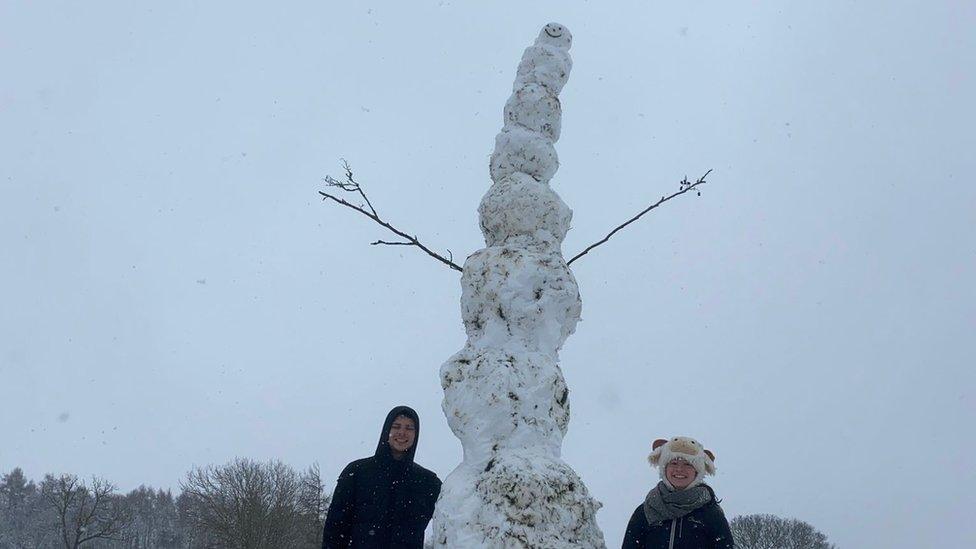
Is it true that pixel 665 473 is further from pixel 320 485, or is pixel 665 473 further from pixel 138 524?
pixel 138 524

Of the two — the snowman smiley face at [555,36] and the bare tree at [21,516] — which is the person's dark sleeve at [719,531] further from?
the bare tree at [21,516]

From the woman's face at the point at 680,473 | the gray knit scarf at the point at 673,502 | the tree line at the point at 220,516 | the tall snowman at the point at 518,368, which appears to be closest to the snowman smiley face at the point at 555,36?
the tall snowman at the point at 518,368

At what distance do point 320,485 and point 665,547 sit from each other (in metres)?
34.9

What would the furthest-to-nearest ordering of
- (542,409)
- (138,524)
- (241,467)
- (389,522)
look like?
(138,524)
(241,467)
(389,522)
(542,409)

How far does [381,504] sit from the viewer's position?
363cm

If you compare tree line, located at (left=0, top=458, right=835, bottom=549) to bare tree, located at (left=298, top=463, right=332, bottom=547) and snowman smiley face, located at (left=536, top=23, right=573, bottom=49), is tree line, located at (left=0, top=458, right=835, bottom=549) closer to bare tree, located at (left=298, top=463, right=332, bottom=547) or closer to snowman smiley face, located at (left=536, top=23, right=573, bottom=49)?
bare tree, located at (left=298, top=463, right=332, bottom=547)

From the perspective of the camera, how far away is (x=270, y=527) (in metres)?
26.1

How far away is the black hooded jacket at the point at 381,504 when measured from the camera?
3.60m

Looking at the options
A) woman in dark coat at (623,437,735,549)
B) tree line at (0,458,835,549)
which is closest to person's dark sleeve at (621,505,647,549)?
woman in dark coat at (623,437,735,549)

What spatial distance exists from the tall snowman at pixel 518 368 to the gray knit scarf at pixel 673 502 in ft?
2.24

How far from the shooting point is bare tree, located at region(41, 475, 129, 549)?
29.7m

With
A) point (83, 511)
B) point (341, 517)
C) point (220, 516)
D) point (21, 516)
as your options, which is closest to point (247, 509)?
point (220, 516)

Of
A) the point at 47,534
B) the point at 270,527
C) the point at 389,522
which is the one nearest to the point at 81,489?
the point at 270,527

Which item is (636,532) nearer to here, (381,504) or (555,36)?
(381,504)
